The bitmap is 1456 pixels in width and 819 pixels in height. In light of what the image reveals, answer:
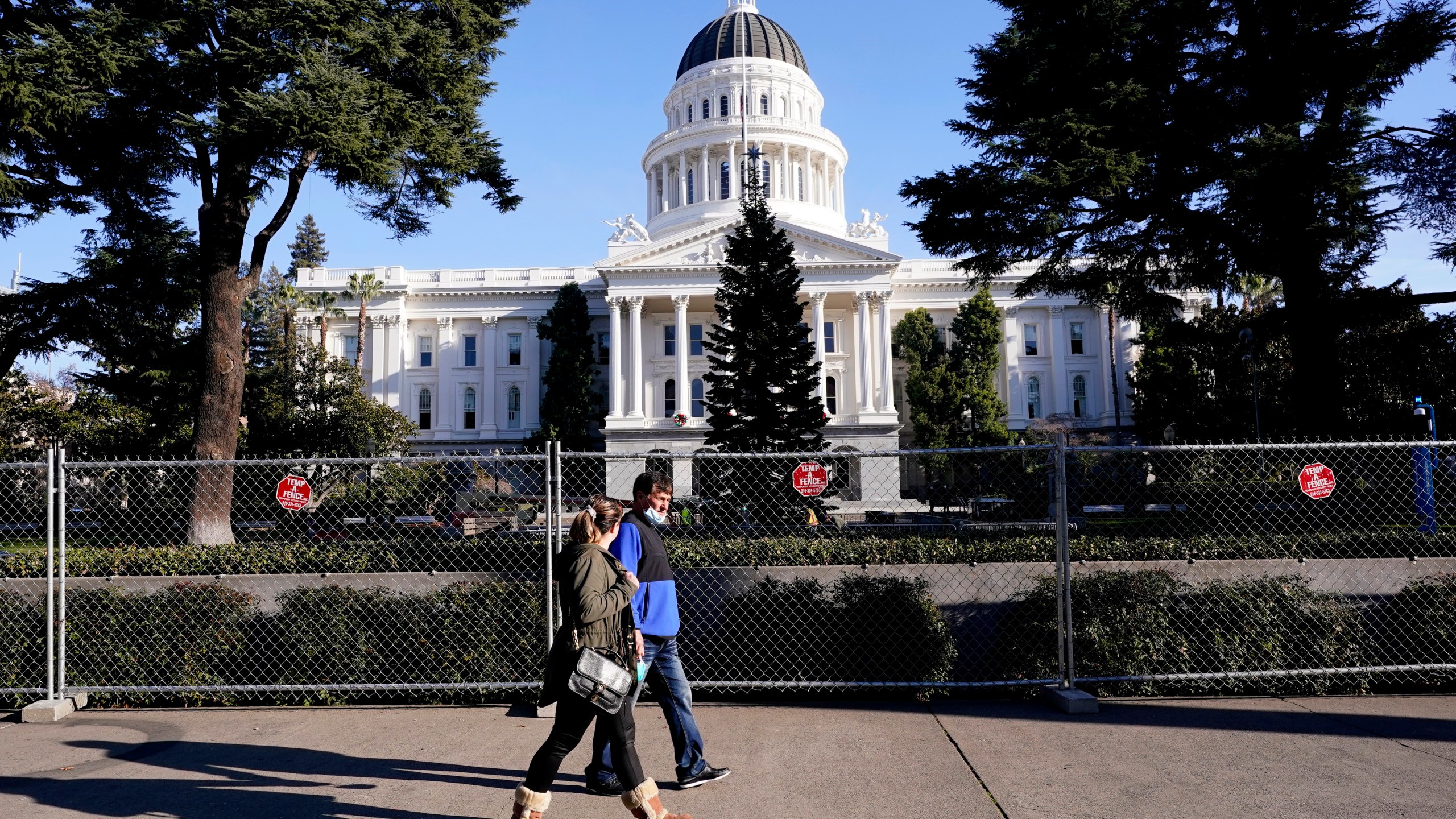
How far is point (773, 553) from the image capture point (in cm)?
922

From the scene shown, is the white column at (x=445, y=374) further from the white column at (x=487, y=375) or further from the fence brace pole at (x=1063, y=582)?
the fence brace pole at (x=1063, y=582)

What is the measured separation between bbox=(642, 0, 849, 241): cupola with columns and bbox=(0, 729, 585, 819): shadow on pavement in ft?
198

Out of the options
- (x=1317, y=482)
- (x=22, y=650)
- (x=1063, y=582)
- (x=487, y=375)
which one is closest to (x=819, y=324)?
(x=487, y=375)

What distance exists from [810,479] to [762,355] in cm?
1534

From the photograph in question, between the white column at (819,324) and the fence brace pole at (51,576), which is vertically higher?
the white column at (819,324)

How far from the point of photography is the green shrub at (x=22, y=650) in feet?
23.5

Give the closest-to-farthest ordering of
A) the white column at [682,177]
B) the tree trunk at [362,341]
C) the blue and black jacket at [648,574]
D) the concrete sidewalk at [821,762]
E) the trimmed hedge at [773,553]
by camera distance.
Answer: the concrete sidewalk at [821,762]
the blue and black jacket at [648,574]
the trimmed hedge at [773,553]
the tree trunk at [362,341]
the white column at [682,177]

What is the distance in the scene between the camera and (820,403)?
23.1 meters

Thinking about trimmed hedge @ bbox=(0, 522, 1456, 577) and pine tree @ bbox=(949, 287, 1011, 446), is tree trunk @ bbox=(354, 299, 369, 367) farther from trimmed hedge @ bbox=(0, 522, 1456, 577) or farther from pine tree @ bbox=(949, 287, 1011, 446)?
trimmed hedge @ bbox=(0, 522, 1456, 577)

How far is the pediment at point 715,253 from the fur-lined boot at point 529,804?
47375 mm

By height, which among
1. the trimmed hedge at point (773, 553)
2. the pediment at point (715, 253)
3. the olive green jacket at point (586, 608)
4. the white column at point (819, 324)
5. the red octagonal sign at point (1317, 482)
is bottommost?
the trimmed hedge at point (773, 553)

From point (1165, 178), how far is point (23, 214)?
2265 cm

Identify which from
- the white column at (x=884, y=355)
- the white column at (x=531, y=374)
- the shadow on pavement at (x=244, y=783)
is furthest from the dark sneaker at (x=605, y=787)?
the white column at (x=531, y=374)

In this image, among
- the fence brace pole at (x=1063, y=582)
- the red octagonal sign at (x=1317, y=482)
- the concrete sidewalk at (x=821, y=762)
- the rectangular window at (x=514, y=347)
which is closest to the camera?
the concrete sidewalk at (x=821, y=762)
